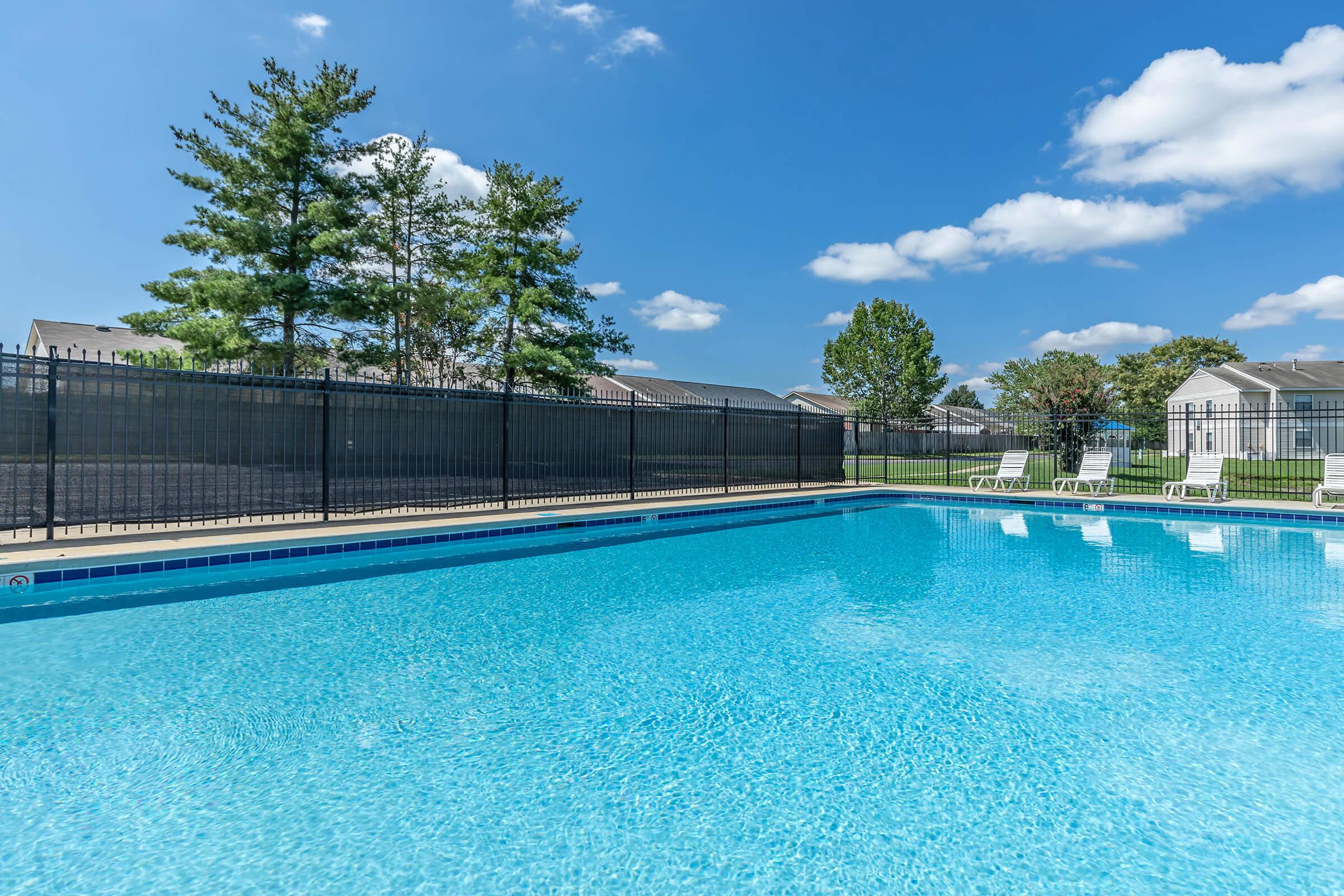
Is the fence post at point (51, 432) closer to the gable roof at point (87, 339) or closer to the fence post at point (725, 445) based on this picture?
the fence post at point (725, 445)

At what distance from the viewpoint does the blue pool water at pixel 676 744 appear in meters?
2.01

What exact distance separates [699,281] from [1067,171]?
37.2ft

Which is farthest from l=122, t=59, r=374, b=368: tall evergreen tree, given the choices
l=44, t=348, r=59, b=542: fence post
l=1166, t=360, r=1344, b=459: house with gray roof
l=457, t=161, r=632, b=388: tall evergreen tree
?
l=1166, t=360, r=1344, b=459: house with gray roof

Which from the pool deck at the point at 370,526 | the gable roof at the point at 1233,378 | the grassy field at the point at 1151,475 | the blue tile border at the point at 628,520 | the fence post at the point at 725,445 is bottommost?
the blue tile border at the point at 628,520

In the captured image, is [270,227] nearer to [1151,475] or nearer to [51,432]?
[51,432]

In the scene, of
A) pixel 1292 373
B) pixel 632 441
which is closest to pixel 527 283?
pixel 632 441

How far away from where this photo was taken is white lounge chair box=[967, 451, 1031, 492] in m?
14.4

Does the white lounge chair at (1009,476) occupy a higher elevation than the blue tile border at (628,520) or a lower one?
higher

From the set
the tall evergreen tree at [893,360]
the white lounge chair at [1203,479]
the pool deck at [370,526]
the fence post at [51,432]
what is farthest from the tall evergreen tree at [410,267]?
the tall evergreen tree at [893,360]

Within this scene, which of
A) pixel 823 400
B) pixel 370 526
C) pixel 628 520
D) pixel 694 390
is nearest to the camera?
pixel 370 526

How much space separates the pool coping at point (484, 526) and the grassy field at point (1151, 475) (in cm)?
161

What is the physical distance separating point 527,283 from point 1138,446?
32.2 meters

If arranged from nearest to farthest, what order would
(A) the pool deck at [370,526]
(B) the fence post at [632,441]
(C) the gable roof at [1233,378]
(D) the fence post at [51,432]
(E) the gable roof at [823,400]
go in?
(A) the pool deck at [370,526] → (D) the fence post at [51,432] → (B) the fence post at [632,441] → (C) the gable roof at [1233,378] → (E) the gable roof at [823,400]

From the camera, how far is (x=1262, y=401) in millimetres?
29672
